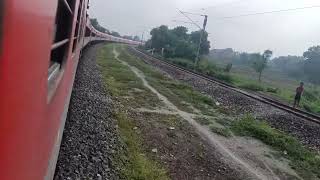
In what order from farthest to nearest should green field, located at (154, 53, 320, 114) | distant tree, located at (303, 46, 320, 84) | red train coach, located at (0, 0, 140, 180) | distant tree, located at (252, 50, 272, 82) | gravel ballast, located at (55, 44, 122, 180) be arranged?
distant tree, located at (303, 46, 320, 84) < distant tree, located at (252, 50, 272, 82) < green field, located at (154, 53, 320, 114) < gravel ballast, located at (55, 44, 122, 180) < red train coach, located at (0, 0, 140, 180)

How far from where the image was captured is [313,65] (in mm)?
80875

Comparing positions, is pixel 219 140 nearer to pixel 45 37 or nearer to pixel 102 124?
pixel 102 124

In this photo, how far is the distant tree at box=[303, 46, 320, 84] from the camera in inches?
3076

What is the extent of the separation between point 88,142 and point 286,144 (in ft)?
19.0

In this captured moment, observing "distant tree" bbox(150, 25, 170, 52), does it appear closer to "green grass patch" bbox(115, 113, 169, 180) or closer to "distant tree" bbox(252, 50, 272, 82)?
"distant tree" bbox(252, 50, 272, 82)

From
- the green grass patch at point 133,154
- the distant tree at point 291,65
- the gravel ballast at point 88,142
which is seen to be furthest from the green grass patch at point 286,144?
the distant tree at point 291,65

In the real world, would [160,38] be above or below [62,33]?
below

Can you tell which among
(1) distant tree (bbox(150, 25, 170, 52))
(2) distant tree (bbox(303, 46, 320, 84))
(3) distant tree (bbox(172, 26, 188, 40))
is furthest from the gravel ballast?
(2) distant tree (bbox(303, 46, 320, 84))

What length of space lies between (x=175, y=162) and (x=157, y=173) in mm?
950

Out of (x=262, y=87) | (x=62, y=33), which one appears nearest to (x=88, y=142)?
(x=62, y=33)

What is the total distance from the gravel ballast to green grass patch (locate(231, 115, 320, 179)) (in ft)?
12.8

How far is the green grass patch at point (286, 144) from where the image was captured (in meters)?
9.28

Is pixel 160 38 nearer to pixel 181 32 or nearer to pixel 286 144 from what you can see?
pixel 181 32

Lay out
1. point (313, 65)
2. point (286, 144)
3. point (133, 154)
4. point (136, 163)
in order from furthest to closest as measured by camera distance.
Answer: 1. point (313, 65)
2. point (286, 144)
3. point (133, 154)
4. point (136, 163)
